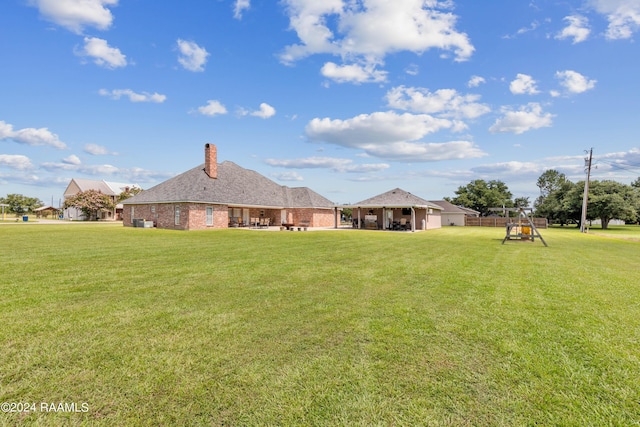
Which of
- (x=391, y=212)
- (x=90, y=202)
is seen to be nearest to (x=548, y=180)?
(x=391, y=212)

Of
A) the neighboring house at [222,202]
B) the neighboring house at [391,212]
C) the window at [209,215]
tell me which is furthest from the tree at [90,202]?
the neighboring house at [391,212]

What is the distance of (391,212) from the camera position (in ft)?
103

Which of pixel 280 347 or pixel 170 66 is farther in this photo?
pixel 170 66

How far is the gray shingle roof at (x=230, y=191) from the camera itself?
94.6 feet

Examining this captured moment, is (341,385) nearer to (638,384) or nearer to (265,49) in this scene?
(638,384)

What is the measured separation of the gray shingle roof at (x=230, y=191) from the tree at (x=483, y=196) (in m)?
38.0

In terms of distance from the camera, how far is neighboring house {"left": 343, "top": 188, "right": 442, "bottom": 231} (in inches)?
1185

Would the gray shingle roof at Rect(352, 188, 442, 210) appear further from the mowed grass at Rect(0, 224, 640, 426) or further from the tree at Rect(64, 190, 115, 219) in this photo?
the tree at Rect(64, 190, 115, 219)

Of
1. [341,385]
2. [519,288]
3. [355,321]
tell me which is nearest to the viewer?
[341,385]

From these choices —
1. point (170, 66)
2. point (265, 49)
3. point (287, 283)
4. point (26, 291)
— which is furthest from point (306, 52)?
point (26, 291)

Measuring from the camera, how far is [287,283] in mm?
6875

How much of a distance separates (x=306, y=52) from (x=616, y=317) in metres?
21.3

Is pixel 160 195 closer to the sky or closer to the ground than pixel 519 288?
closer to the sky

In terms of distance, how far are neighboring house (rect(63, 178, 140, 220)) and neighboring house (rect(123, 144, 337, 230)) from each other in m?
26.6
